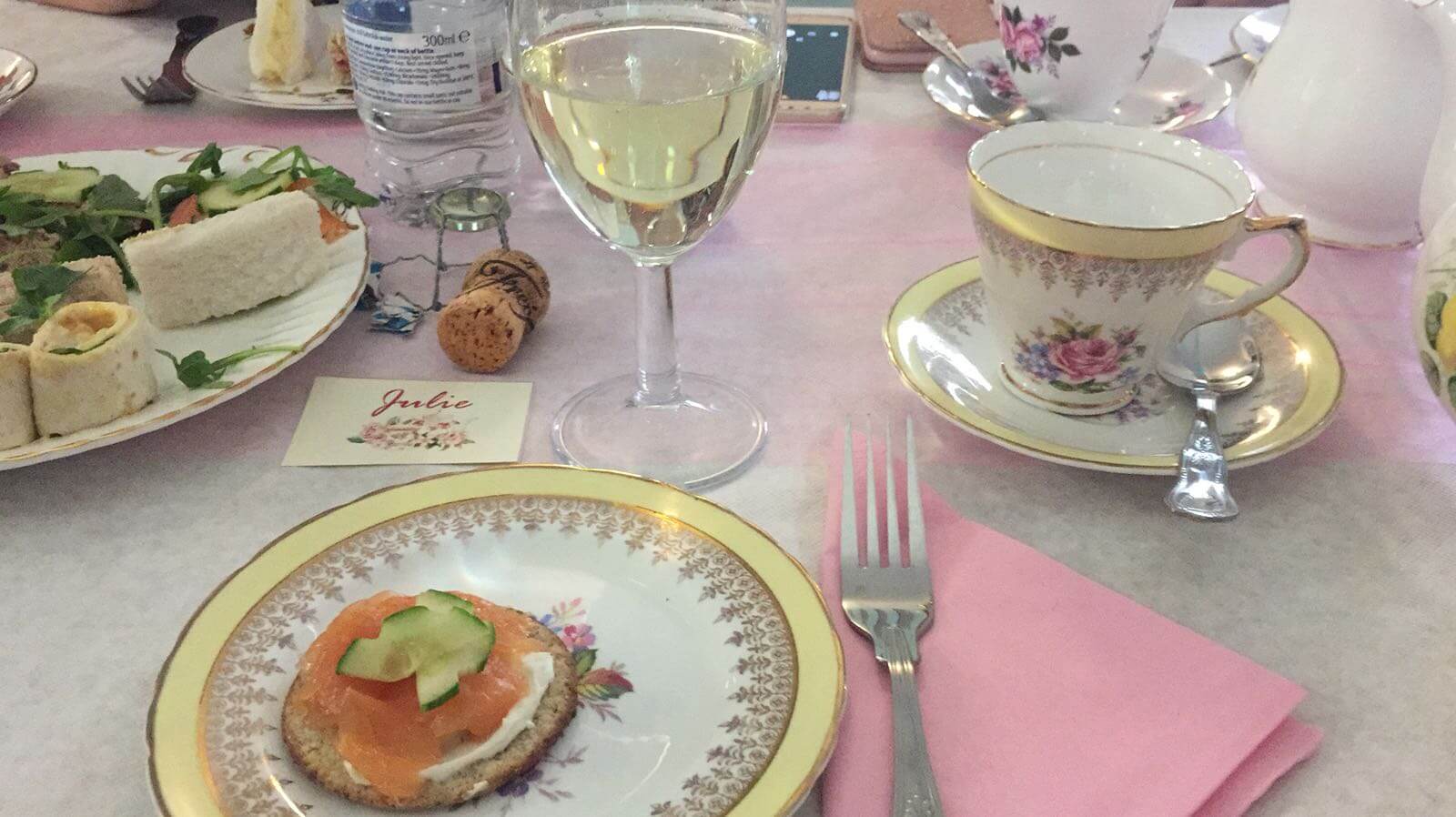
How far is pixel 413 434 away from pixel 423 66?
0.36m

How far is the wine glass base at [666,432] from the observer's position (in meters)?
0.74

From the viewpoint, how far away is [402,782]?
47 centimetres

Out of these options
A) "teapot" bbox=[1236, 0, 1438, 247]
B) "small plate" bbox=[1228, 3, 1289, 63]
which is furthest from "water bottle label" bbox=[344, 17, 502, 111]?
"small plate" bbox=[1228, 3, 1289, 63]

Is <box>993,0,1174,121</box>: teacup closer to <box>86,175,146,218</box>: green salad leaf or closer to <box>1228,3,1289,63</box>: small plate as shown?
<box>1228,3,1289,63</box>: small plate

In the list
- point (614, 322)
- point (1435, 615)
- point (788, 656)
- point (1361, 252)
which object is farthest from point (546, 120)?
point (1361, 252)

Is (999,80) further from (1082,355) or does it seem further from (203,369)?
(203,369)

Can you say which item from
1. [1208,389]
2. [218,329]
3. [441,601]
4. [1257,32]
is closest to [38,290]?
[218,329]

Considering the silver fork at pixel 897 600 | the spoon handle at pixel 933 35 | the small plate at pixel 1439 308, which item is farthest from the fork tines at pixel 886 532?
the spoon handle at pixel 933 35

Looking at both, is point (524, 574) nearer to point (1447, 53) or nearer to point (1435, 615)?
point (1435, 615)

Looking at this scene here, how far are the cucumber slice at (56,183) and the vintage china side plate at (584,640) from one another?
532mm

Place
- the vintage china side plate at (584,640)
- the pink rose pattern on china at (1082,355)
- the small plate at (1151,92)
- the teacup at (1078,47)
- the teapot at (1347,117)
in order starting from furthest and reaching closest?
1. the small plate at (1151,92)
2. the teacup at (1078,47)
3. the teapot at (1347,117)
4. the pink rose pattern on china at (1082,355)
5. the vintage china side plate at (584,640)

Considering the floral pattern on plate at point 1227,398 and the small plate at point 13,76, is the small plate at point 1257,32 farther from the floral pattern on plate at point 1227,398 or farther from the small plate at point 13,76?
the small plate at point 13,76

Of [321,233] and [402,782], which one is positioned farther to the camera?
[321,233]

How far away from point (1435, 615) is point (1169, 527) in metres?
0.14
